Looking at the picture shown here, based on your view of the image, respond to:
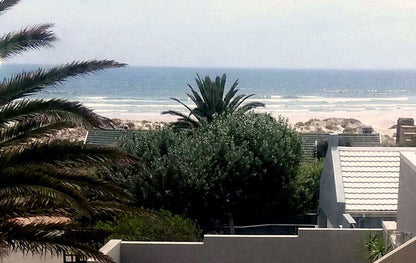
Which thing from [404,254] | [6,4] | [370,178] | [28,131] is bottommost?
[404,254]

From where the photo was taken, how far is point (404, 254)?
30.3 feet

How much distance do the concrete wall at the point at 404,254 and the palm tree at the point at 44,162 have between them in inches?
143

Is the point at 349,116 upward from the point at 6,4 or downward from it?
downward

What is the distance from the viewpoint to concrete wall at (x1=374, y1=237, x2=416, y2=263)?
30.0 ft

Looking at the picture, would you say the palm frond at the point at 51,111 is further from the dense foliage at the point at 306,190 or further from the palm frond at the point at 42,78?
the dense foliage at the point at 306,190

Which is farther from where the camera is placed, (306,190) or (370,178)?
(306,190)

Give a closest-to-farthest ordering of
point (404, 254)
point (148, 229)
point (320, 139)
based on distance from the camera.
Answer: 1. point (404, 254)
2. point (148, 229)
3. point (320, 139)

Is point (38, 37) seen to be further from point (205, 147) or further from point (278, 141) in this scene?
point (278, 141)

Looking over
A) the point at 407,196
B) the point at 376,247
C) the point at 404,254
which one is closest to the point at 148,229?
the point at 376,247

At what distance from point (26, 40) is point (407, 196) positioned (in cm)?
611

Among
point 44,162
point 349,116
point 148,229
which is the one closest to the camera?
point 44,162

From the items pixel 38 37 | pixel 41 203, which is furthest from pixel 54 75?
pixel 41 203

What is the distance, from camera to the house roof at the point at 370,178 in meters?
14.8

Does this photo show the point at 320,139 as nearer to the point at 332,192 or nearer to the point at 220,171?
the point at 220,171
